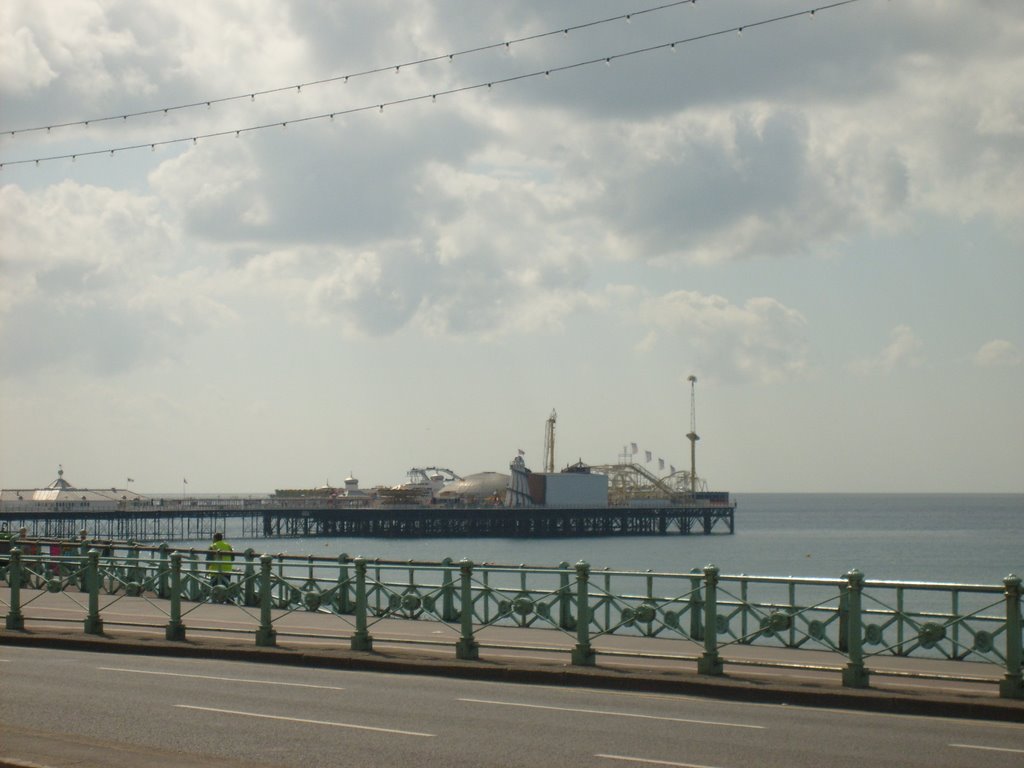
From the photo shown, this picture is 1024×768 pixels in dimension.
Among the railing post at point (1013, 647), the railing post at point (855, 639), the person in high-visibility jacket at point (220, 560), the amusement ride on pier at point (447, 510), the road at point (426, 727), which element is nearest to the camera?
the road at point (426, 727)

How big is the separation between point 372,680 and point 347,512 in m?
145

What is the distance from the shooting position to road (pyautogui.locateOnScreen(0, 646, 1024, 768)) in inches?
434

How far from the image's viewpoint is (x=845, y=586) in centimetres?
1563

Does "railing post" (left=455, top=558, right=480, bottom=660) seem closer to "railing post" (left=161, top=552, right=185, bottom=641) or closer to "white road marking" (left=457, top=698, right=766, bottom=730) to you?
"white road marking" (left=457, top=698, right=766, bottom=730)

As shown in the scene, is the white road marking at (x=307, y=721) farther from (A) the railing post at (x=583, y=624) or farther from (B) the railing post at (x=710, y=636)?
(B) the railing post at (x=710, y=636)

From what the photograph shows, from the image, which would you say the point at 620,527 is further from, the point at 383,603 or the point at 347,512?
the point at 383,603

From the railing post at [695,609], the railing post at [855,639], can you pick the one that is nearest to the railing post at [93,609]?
the railing post at [695,609]

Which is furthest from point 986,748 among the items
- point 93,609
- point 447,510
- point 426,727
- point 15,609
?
point 447,510

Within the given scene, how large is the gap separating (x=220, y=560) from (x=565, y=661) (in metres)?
12.3

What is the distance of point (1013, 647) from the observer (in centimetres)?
1449

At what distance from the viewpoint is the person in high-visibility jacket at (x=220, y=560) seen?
78.5 ft

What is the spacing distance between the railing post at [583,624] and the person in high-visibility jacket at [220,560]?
8051 millimetres

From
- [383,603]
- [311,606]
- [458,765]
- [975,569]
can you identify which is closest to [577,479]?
[975,569]

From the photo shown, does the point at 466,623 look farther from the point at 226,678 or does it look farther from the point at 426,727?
the point at 426,727
